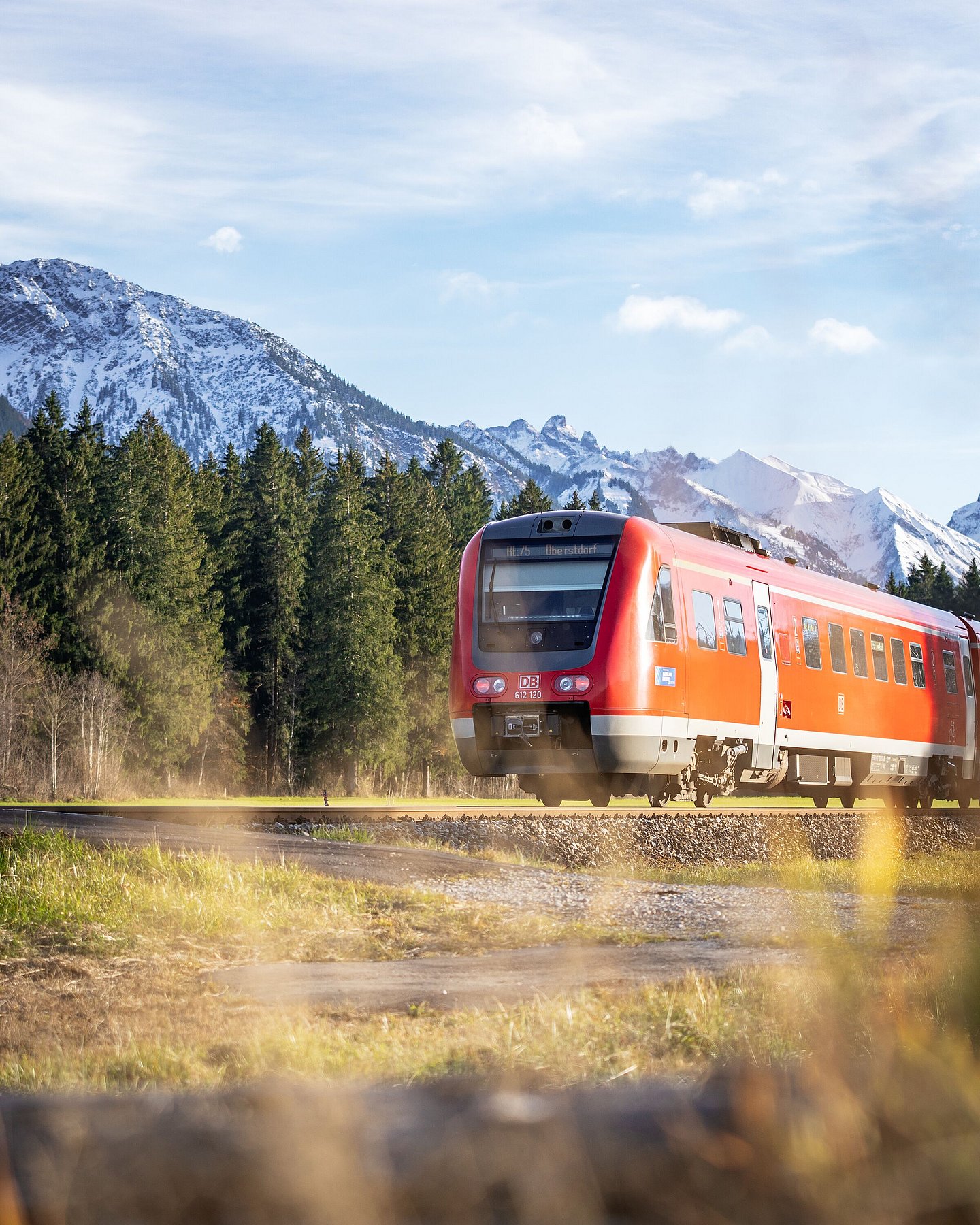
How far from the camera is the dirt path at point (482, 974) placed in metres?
9.20

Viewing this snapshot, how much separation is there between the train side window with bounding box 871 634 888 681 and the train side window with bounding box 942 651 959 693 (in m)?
3.45

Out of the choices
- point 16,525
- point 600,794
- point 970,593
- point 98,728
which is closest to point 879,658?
point 600,794

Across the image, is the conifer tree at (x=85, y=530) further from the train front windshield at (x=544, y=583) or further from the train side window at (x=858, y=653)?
the train front windshield at (x=544, y=583)

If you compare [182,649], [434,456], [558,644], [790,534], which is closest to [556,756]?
[558,644]

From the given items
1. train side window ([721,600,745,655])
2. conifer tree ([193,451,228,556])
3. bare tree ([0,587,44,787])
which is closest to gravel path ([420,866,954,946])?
train side window ([721,600,745,655])

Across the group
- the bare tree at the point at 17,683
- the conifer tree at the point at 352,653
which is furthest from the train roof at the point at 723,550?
the conifer tree at the point at 352,653

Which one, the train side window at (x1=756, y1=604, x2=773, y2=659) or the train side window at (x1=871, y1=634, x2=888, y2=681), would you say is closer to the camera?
the train side window at (x1=756, y1=604, x2=773, y2=659)

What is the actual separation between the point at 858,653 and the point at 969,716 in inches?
255

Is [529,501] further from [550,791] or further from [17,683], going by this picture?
[550,791]

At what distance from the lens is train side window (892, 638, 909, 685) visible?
2319 centimetres

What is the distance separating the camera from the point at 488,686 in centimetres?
1647

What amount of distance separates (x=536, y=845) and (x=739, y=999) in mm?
11193

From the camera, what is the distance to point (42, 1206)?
213cm

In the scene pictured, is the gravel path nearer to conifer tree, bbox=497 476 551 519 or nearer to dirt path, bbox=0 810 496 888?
dirt path, bbox=0 810 496 888
